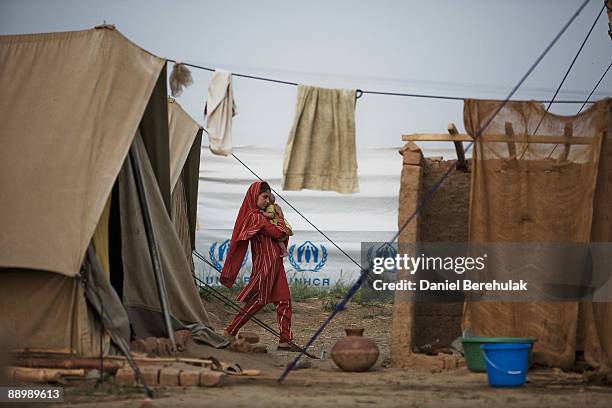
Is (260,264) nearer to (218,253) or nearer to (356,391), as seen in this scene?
(356,391)

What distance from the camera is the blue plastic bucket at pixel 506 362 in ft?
20.1

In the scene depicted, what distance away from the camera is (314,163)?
7949 mm

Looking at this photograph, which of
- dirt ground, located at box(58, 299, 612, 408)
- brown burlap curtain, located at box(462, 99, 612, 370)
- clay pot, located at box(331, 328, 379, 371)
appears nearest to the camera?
dirt ground, located at box(58, 299, 612, 408)

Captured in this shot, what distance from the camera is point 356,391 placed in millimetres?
6078

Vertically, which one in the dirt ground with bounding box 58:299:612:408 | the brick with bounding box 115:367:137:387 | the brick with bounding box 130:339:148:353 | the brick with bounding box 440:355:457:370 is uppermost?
the brick with bounding box 130:339:148:353

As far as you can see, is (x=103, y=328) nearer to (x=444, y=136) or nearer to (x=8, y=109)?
(x=8, y=109)

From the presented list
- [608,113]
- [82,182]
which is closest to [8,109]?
[82,182]

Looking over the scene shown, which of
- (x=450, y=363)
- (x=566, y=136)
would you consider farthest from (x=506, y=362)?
(x=566, y=136)

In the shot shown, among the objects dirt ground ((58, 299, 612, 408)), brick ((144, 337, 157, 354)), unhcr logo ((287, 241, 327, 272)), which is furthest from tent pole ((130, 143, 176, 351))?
unhcr logo ((287, 241, 327, 272))

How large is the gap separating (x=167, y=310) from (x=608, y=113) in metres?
3.72

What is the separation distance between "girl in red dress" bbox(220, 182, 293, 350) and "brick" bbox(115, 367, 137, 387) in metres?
2.85

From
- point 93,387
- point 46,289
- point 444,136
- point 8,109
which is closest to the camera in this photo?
point 93,387

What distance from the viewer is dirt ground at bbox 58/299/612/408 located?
5.48 m

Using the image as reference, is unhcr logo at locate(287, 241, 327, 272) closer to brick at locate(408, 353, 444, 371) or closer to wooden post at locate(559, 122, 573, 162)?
brick at locate(408, 353, 444, 371)
